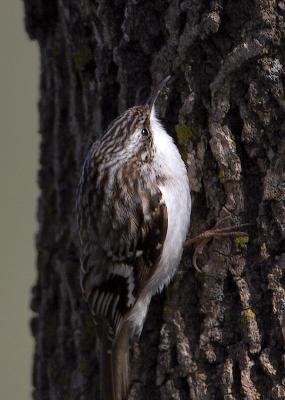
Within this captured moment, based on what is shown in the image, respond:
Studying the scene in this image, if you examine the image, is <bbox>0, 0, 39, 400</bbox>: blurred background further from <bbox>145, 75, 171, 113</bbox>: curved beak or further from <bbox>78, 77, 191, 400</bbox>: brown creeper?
<bbox>145, 75, 171, 113</bbox>: curved beak

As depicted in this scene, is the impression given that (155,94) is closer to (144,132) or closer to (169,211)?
(144,132)

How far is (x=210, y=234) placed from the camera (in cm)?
328

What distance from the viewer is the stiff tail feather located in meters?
3.45

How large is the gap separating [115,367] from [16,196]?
510cm

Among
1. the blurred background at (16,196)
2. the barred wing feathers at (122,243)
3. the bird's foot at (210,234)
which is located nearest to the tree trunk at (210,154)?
the bird's foot at (210,234)

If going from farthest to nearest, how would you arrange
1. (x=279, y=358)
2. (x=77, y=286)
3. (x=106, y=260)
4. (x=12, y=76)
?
(x=12, y=76) → (x=77, y=286) → (x=106, y=260) → (x=279, y=358)

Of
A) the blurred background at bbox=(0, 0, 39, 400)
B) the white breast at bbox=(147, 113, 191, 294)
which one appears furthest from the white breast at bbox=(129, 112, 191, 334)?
the blurred background at bbox=(0, 0, 39, 400)

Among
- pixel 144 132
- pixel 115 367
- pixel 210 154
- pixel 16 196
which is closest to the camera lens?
pixel 210 154

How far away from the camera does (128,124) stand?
3479 mm

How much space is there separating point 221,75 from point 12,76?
5939 millimetres

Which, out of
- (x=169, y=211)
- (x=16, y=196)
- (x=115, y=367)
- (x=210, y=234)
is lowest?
(x=115, y=367)

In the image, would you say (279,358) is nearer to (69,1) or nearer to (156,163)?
(156,163)

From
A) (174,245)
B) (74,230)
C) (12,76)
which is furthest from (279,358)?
(12,76)

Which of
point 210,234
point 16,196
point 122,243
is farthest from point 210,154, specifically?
point 16,196
